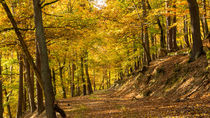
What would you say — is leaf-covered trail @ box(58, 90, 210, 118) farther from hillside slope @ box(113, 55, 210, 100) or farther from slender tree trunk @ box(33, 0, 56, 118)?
slender tree trunk @ box(33, 0, 56, 118)

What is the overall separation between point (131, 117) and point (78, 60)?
19.3 m

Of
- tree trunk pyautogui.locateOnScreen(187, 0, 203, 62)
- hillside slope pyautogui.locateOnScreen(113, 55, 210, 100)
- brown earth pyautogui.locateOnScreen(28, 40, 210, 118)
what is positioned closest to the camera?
brown earth pyautogui.locateOnScreen(28, 40, 210, 118)

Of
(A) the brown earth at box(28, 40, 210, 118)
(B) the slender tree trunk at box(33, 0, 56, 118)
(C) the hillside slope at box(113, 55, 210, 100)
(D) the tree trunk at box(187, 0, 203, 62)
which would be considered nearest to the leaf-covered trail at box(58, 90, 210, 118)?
(A) the brown earth at box(28, 40, 210, 118)

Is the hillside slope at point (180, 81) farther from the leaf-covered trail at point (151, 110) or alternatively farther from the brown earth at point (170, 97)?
the leaf-covered trail at point (151, 110)

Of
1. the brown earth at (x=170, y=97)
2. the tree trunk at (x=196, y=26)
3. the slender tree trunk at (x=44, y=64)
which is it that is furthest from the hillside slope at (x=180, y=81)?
the slender tree trunk at (x=44, y=64)

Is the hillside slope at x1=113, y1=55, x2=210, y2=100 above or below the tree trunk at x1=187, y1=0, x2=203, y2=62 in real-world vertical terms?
below

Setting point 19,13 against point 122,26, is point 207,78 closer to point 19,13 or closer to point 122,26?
point 122,26

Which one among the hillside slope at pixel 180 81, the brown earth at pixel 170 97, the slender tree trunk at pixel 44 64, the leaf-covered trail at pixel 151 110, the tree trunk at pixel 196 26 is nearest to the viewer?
the leaf-covered trail at pixel 151 110

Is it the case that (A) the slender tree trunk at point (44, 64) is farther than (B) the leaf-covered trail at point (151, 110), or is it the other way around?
(A) the slender tree trunk at point (44, 64)

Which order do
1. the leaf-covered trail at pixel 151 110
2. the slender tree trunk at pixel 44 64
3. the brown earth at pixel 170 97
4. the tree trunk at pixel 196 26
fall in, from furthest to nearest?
the tree trunk at pixel 196 26 < the slender tree trunk at pixel 44 64 < the brown earth at pixel 170 97 < the leaf-covered trail at pixel 151 110

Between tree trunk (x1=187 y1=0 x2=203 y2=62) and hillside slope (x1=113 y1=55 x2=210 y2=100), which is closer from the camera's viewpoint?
hillside slope (x1=113 y1=55 x2=210 y2=100)

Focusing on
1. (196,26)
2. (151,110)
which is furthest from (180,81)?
(151,110)

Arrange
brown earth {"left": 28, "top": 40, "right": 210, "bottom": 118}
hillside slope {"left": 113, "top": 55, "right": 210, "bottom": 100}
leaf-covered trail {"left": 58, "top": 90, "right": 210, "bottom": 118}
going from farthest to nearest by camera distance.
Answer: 1. hillside slope {"left": 113, "top": 55, "right": 210, "bottom": 100}
2. brown earth {"left": 28, "top": 40, "right": 210, "bottom": 118}
3. leaf-covered trail {"left": 58, "top": 90, "right": 210, "bottom": 118}

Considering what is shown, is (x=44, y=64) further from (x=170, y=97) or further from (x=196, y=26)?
(x=196, y=26)
